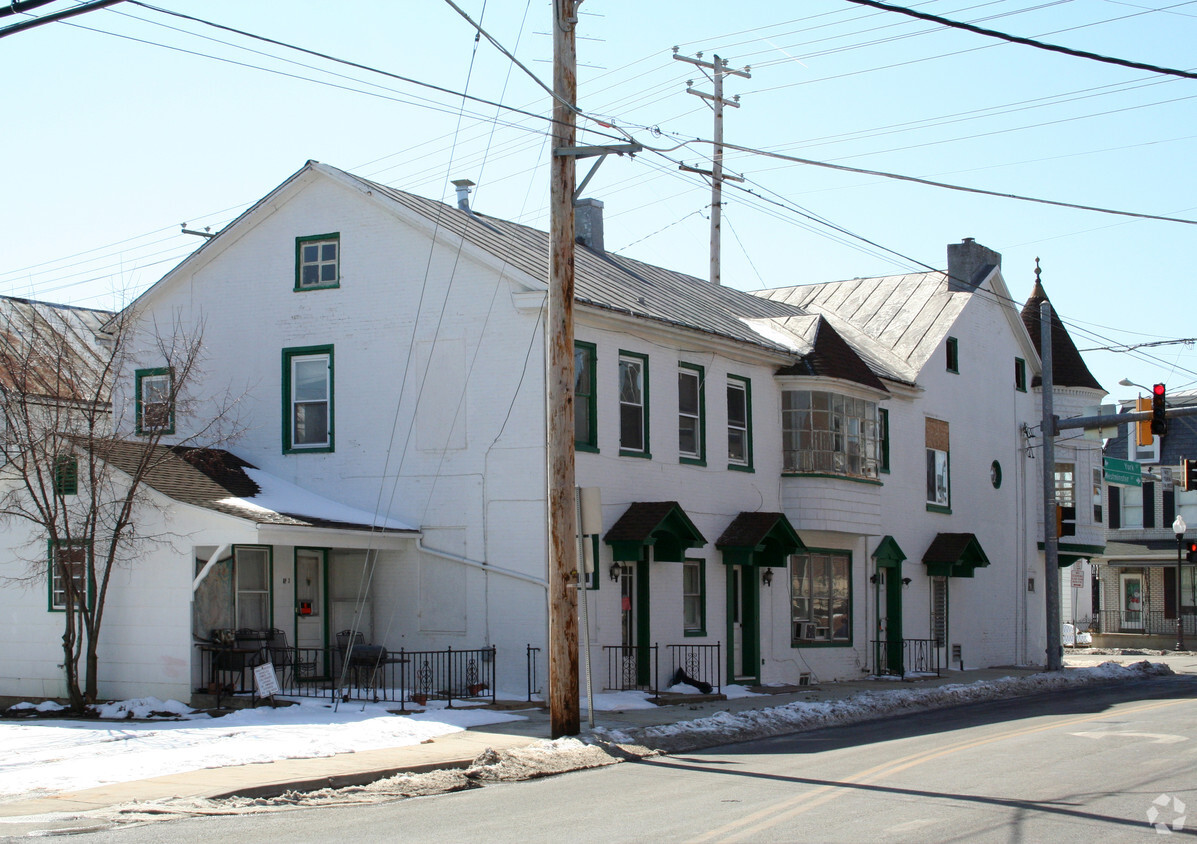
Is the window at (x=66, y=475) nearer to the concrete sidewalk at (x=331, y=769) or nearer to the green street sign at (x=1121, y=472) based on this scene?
the concrete sidewalk at (x=331, y=769)

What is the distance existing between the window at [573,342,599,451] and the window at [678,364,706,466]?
2820 mm

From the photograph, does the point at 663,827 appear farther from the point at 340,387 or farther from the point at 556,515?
the point at 340,387

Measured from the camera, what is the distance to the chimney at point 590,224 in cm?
2867

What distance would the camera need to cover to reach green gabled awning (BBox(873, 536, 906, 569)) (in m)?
29.5

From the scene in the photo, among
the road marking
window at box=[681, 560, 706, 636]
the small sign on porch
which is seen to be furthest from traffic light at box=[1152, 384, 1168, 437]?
the small sign on porch

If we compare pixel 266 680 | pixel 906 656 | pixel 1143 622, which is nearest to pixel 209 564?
pixel 266 680

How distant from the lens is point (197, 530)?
19.9 meters

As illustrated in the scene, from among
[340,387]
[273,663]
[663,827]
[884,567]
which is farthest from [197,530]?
[884,567]

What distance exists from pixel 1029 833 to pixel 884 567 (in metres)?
20.8

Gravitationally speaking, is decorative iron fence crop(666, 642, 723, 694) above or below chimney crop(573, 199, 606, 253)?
below

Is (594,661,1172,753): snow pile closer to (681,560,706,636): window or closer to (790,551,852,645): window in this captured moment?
(790,551,852,645): window

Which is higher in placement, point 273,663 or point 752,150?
point 752,150

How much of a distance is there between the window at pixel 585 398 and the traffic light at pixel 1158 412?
11408mm

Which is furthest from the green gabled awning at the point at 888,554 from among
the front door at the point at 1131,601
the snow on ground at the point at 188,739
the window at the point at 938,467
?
the front door at the point at 1131,601
